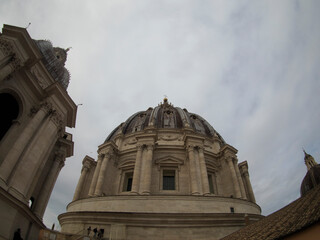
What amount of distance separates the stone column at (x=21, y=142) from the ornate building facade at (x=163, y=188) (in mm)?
8325

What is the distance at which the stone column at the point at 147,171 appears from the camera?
20663 millimetres

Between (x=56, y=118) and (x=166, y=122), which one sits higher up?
(x=166, y=122)

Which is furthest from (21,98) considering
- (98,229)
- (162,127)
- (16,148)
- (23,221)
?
(162,127)

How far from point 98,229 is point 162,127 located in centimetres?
1679

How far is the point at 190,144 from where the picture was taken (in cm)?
2472

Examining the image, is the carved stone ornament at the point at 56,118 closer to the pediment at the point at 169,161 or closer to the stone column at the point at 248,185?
the pediment at the point at 169,161

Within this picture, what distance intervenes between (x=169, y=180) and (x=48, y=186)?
42.2 ft

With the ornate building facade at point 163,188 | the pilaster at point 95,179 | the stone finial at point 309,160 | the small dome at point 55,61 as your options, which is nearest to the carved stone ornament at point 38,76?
the small dome at point 55,61

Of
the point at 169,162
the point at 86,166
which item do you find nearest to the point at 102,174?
the point at 86,166

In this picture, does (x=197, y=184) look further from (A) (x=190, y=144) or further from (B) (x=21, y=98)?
(B) (x=21, y=98)

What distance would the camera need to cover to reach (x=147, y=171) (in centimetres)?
2220

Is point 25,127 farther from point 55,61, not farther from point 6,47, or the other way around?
point 55,61

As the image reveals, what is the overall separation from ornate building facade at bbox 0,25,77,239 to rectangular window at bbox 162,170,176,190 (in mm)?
11797

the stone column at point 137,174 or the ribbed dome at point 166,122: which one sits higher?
the ribbed dome at point 166,122
